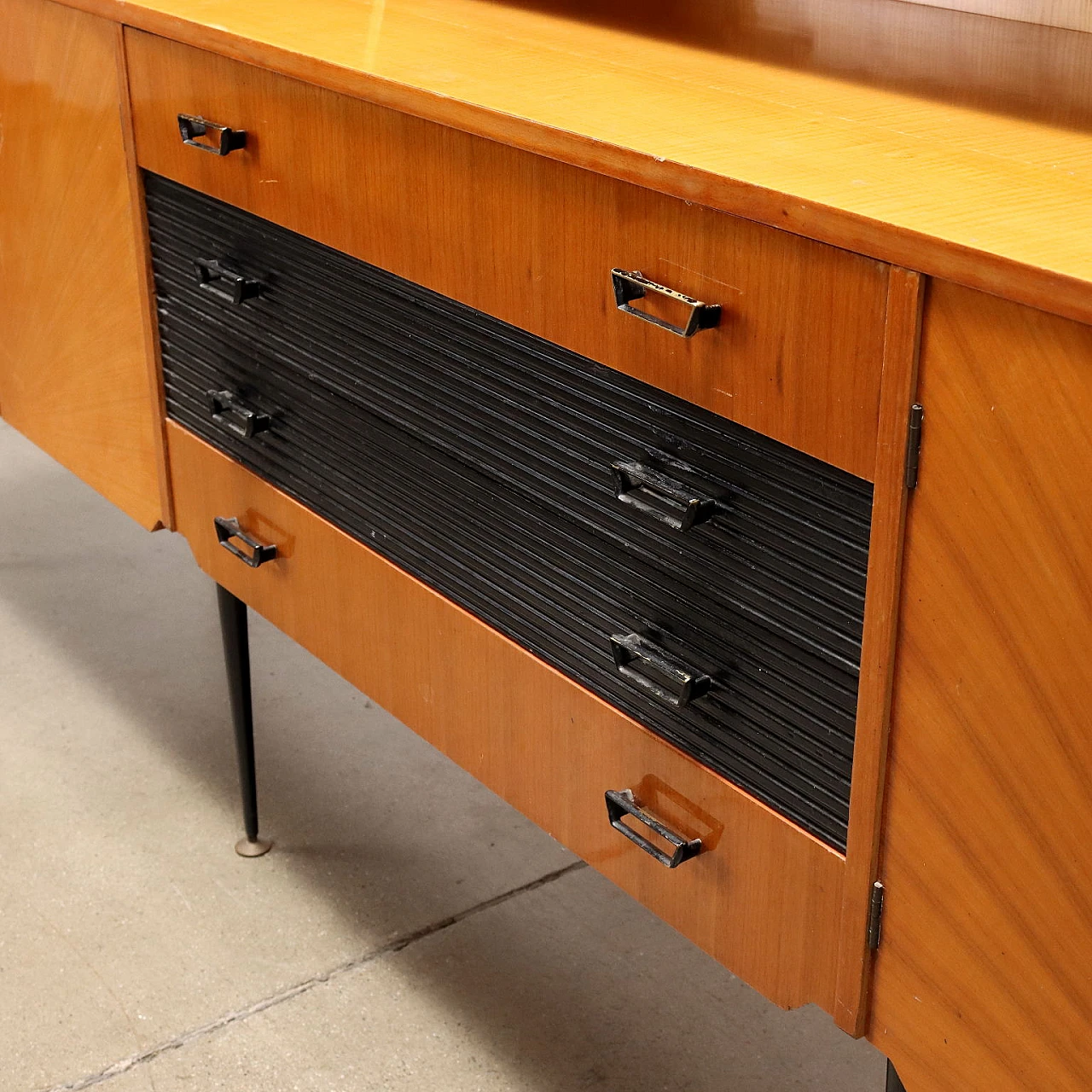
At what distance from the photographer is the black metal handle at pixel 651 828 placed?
112 cm

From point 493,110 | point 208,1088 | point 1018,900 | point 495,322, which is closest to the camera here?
point 1018,900

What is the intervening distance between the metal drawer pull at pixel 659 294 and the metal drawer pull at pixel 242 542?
0.66 metres

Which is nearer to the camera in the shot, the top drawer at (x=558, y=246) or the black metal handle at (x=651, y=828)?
the top drawer at (x=558, y=246)

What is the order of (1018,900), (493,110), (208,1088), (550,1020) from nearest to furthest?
(1018,900) < (493,110) < (208,1088) < (550,1020)

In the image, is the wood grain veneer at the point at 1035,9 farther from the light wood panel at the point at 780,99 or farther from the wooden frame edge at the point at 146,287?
the wooden frame edge at the point at 146,287

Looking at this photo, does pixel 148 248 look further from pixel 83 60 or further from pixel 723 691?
pixel 723 691

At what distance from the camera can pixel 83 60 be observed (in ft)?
5.25

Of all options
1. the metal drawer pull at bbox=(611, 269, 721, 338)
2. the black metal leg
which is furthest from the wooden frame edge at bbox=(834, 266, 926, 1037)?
the black metal leg

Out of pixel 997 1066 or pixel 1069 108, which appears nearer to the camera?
pixel 997 1066

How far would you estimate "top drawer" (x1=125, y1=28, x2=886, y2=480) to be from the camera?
0.89 m

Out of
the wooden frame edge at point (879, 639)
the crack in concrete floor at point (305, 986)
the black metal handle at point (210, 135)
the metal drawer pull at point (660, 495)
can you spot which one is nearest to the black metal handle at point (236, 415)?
the black metal handle at point (210, 135)

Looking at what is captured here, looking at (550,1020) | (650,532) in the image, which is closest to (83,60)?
(650,532)

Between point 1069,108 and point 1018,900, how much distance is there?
1.89 feet

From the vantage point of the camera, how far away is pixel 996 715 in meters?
0.85
